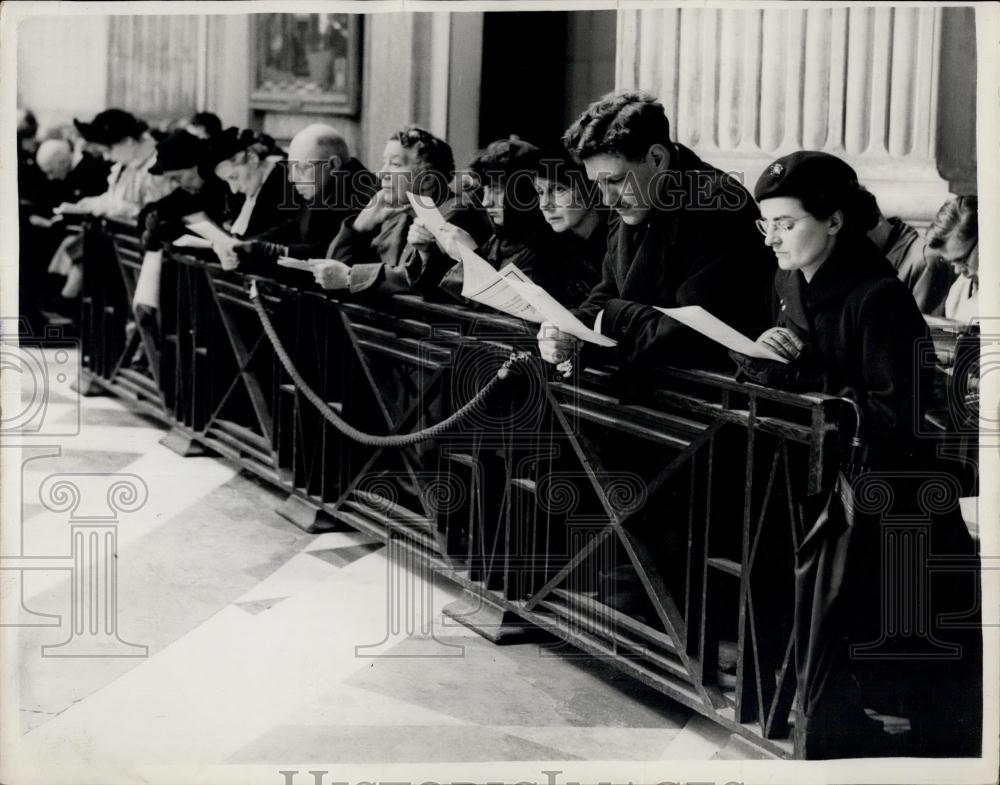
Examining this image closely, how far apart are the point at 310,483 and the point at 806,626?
10.4ft

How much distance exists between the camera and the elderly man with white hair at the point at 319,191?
6.20 meters

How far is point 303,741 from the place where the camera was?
386 cm

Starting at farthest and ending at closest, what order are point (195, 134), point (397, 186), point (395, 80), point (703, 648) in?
1. point (395, 80)
2. point (195, 134)
3. point (397, 186)
4. point (703, 648)

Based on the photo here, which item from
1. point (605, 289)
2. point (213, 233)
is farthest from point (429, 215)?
point (213, 233)

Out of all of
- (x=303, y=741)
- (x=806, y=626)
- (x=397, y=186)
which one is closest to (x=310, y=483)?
(x=397, y=186)

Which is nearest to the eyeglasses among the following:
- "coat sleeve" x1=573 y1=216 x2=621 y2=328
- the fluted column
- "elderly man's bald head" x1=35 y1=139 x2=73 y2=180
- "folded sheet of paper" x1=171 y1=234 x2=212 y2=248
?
"coat sleeve" x1=573 y1=216 x2=621 y2=328

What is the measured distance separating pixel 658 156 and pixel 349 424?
2.16 m

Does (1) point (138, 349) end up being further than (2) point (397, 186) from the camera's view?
Yes

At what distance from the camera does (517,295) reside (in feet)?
12.9

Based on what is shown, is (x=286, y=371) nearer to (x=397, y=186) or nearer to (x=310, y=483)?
(x=310, y=483)

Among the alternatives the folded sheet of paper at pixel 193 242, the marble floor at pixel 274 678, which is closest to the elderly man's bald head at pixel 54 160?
the folded sheet of paper at pixel 193 242

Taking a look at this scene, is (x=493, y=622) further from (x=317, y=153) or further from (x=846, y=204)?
(x=317, y=153)

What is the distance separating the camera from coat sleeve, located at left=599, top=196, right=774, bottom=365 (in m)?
3.89

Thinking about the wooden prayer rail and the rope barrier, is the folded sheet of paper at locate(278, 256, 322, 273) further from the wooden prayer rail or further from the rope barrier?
the rope barrier
